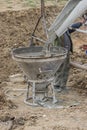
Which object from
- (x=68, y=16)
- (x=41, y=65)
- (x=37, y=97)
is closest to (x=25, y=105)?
(x=37, y=97)

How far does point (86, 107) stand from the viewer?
322 inches

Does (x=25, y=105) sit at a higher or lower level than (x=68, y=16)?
lower

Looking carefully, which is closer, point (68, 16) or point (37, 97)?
point (68, 16)

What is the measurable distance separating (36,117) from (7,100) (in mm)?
974

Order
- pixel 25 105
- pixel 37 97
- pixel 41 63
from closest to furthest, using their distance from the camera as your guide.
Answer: pixel 41 63
pixel 25 105
pixel 37 97

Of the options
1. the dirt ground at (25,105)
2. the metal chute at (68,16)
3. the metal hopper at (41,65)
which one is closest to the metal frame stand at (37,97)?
the metal hopper at (41,65)

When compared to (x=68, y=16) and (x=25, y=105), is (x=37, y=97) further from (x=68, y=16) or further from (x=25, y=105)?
(x=68, y=16)

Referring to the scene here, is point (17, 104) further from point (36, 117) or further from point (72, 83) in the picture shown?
point (72, 83)

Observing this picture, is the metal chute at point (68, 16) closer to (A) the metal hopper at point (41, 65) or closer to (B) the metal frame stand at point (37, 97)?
(A) the metal hopper at point (41, 65)

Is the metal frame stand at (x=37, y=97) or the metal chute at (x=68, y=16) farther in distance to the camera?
the metal frame stand at (x=37, y=97)

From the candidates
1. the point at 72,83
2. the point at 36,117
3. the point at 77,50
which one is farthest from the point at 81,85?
the point at 77,50

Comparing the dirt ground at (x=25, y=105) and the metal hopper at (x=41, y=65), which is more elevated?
the metal hopper at (x=41, y=65)

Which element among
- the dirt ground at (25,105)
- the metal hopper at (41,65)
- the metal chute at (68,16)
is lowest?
the dirt ground at (25,105)

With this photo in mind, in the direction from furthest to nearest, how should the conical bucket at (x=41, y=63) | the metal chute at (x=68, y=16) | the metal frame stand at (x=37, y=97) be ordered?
the metal frame stand at (x=37, y=97) < the conical bucket at (x=41, y=63) < the metal chute at (x=68, y=16)
